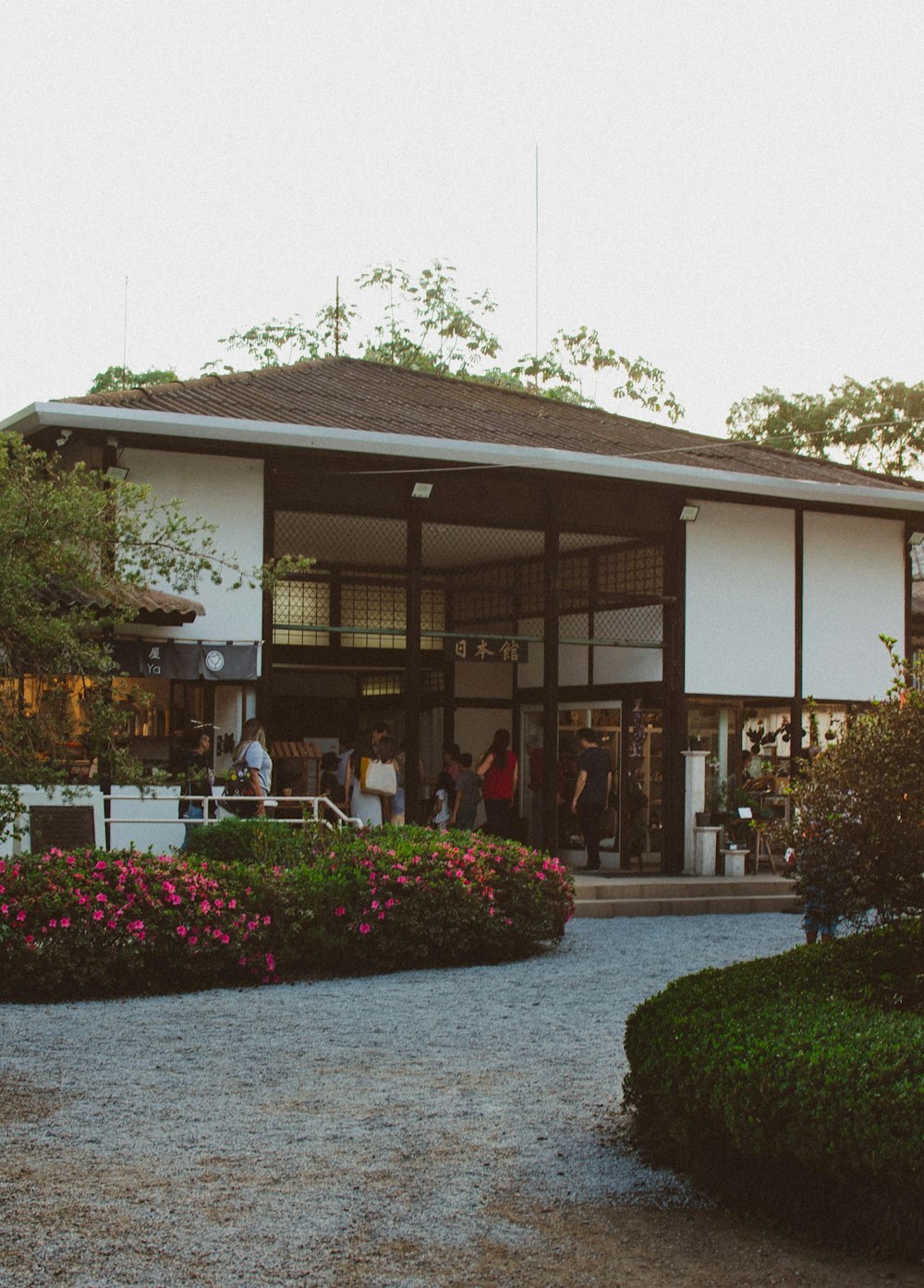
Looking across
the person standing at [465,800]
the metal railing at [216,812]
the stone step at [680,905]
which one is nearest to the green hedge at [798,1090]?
the metal railing at [216,812]


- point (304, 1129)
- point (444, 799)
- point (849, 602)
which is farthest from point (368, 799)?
point (304, 1129)

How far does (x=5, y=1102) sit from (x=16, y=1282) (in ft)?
8.14

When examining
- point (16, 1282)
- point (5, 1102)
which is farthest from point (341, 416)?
point (16, 1282)

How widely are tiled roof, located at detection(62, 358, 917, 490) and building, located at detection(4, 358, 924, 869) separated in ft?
0.26

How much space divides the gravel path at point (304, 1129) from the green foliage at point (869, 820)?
4.41 feet

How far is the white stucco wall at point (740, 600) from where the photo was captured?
1816 centimetres

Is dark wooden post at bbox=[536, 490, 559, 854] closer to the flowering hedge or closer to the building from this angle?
the building

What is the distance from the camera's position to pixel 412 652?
53.7 ft

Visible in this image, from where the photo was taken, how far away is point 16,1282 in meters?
4.39

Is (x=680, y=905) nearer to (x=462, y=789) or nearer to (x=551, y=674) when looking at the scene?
(x=462, y=789)

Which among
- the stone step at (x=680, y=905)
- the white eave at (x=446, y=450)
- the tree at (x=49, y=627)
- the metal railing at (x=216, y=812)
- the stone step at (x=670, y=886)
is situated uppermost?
the white eave at (x=446, y=450)

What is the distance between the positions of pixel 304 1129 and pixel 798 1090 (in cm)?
235

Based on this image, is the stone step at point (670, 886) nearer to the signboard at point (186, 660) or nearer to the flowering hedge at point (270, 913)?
the flowering hedge at point (270, 913)

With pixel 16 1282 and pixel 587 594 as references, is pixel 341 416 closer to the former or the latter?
pixel 587 594
